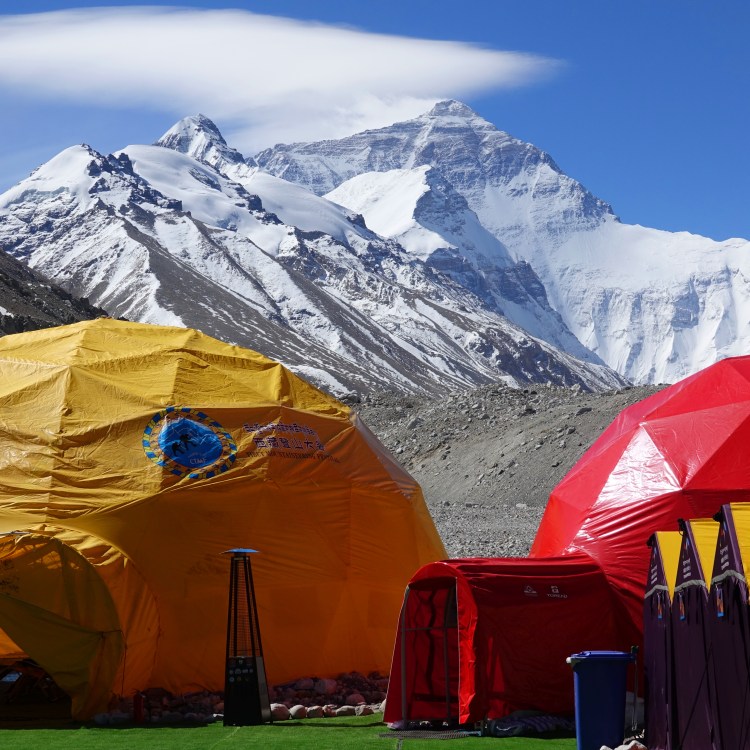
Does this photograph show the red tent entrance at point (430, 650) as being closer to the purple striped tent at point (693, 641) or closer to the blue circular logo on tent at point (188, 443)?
the blue circular logo on tent at point (188, 443)

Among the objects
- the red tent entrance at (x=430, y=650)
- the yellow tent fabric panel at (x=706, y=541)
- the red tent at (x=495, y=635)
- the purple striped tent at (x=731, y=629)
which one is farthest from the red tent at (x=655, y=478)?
the purple striped tent at (x=731, y=629)

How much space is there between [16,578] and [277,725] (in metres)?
Answer: 3.30

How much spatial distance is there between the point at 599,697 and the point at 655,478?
5.02 meters

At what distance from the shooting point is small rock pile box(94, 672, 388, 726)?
559 inches

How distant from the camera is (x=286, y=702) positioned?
15492mm

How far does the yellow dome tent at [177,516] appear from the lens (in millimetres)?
14476

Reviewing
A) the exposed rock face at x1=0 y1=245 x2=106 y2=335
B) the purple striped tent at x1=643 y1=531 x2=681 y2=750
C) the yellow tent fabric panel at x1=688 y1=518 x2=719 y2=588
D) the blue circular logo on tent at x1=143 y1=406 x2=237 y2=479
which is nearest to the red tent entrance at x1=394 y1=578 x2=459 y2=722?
the purple striped tent at x1=643 y1=531 x2=681 y2=750

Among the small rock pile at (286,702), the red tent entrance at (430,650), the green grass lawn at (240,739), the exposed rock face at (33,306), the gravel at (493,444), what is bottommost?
the green grass lawn at (240,739)

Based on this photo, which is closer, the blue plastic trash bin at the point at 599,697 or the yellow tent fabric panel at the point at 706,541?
the yellow tent fabric panel at the point at 706,541

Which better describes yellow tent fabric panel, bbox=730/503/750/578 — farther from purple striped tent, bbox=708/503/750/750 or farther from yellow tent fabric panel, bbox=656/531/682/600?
yellow tent fabric panel, bbox=656/531/682/600

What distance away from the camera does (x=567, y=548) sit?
16.1 m

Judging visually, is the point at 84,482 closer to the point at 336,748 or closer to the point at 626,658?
the point at 336,748

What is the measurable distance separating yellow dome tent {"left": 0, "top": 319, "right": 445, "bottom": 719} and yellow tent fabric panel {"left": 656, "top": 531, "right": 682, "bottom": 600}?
226 inches

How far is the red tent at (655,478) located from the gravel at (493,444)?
21.0 metres
